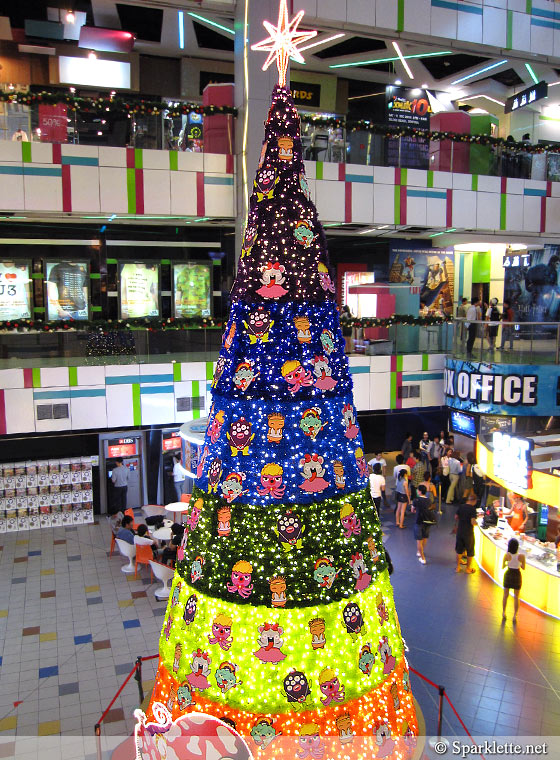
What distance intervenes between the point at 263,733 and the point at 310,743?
1.05 ft

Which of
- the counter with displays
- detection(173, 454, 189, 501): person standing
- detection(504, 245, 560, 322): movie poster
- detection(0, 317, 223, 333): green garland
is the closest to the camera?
the counter with displays

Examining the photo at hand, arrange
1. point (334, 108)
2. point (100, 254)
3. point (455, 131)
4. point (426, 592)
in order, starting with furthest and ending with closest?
point (334, 108) → point (100, 254) → point (455, 131) → point (426, 592)

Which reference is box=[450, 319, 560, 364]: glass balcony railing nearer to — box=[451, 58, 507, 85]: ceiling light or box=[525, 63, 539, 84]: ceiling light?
box=[525, 63, 539, 84]: ceiling light

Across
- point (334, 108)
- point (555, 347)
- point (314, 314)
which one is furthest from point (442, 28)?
point (314, 314)

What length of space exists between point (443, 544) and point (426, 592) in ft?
7.59

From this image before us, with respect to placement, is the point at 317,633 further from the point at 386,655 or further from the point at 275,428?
the point at 275,428

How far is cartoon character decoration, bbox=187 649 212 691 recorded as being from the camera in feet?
14.9

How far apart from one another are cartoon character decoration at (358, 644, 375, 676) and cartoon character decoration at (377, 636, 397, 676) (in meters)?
0.10

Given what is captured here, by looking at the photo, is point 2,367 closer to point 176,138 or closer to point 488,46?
point 176,138

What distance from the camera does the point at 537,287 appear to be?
21.1 meters

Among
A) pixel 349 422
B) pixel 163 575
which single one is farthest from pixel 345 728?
pixel 163 575

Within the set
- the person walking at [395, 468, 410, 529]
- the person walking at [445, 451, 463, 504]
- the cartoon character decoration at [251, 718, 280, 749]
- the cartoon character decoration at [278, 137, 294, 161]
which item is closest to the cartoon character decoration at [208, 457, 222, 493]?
the cartoon character decoration at [251, 718, 280, 749]

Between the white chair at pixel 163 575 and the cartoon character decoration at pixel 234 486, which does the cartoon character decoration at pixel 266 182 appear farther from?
the white chair at pixel 163 575

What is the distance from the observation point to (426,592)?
418 inches
